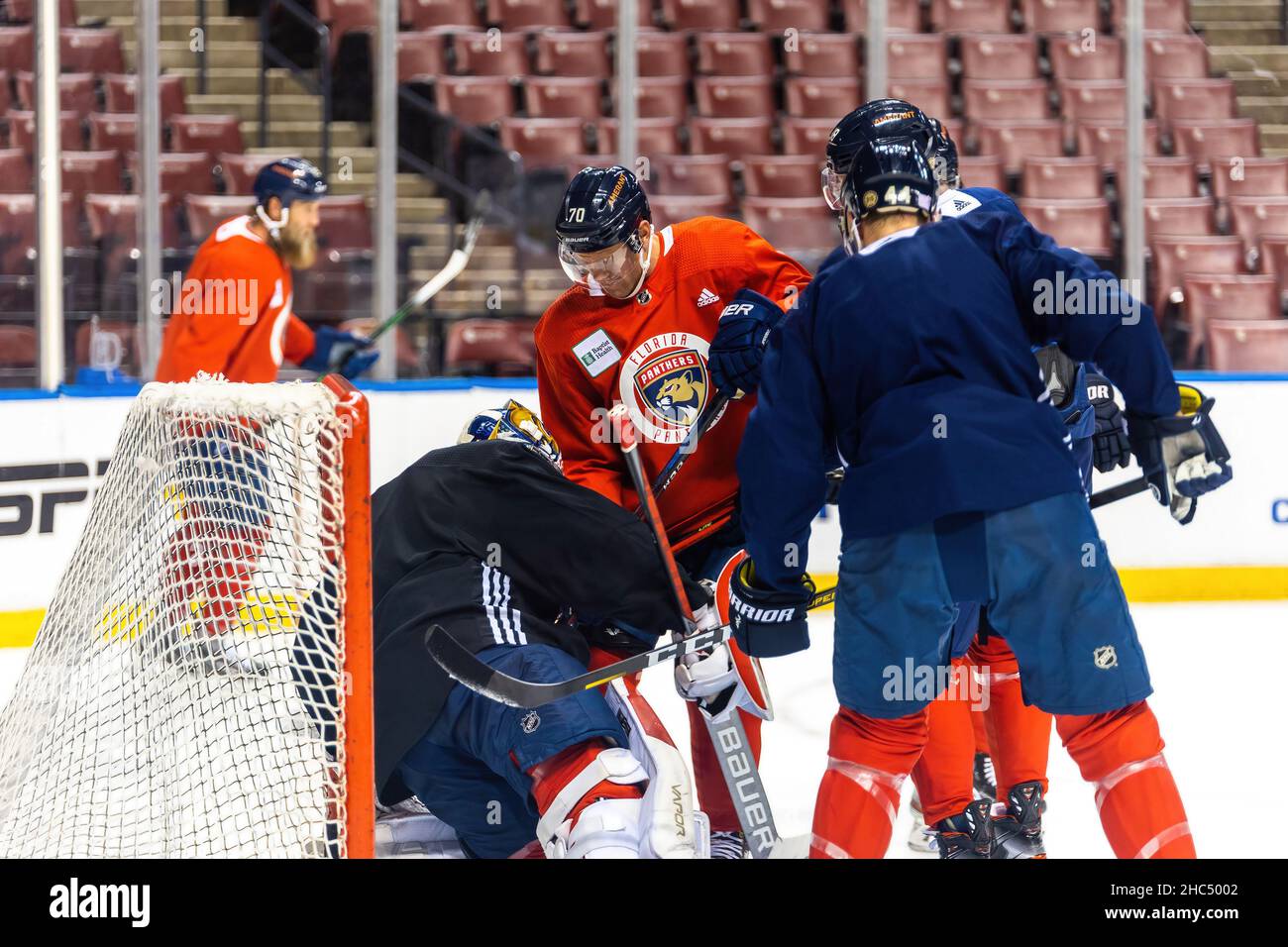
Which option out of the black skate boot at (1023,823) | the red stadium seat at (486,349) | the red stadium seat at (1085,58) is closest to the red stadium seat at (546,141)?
the red stadium seat at (486,349)

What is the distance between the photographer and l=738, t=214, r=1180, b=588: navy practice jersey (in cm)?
207

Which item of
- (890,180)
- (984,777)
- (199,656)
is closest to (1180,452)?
(890,180)

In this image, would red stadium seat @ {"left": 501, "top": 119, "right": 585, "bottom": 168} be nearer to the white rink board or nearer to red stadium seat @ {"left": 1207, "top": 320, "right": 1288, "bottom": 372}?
the white rink board

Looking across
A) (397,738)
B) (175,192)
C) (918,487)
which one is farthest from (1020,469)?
(175,192)

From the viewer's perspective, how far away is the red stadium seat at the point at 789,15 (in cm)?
584

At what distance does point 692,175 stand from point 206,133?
1.66 metres

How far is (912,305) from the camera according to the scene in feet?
6.78

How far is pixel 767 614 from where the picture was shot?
237 centimetres

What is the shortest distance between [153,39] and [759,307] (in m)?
3.24

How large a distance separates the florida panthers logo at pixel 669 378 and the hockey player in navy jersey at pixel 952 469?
0.65 meters

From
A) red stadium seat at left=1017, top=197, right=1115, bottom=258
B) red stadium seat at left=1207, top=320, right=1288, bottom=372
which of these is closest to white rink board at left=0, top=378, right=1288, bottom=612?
red stadium seat at left=1207, top=320, right=1288, bottom=372

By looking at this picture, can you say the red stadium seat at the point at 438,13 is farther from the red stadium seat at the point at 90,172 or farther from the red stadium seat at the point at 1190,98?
the red stadium seat at the point at 1190,98

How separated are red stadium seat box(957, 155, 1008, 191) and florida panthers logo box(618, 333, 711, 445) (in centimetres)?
339
